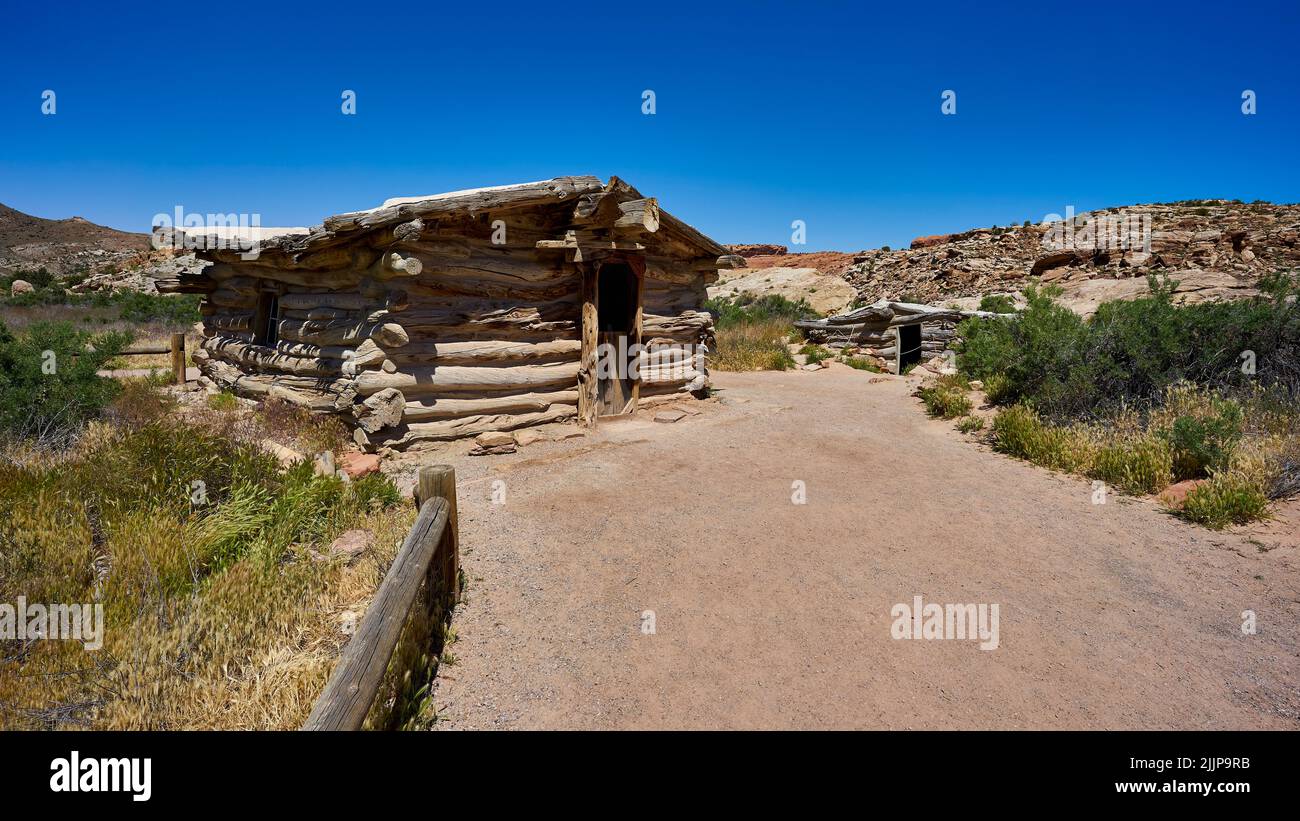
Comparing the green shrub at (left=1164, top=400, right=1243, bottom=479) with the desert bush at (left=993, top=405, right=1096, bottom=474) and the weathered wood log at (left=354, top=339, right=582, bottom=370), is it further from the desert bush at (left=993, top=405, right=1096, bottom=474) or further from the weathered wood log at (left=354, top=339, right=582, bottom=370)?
the weathered wood log at (left=354, top=339, right=582, bottom=370)

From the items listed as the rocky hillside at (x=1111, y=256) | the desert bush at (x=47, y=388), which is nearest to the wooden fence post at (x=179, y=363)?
the desert bush at (x=47, y=388)

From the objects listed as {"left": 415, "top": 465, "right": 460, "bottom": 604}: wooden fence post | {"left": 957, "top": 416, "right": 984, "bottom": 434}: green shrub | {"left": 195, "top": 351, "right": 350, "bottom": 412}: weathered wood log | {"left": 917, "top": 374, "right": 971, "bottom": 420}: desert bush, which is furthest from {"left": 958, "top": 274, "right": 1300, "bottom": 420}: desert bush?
{"left": 195, "top": 351, "right": 350, "bottom": 412}: weathered wood log

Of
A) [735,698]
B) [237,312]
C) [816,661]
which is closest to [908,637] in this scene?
[816,661]

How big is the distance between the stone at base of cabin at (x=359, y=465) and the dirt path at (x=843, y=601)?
1123 mm

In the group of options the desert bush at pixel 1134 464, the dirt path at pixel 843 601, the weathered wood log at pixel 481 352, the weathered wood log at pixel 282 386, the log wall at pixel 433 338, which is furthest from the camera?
the weathered wood log at pixel 282 386

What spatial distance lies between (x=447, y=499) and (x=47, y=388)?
6.02 metres

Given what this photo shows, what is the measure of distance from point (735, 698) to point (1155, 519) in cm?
530

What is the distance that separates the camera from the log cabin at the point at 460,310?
25.8 feet

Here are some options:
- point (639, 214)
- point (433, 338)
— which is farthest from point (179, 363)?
point (639, 214)

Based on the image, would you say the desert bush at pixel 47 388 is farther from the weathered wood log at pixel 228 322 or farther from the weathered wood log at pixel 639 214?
the weathered wood log at pixel 639 214

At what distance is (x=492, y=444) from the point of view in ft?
27.6

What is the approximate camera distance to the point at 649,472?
7645 mm

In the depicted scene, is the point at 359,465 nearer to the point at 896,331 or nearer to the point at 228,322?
the point at 228,322
